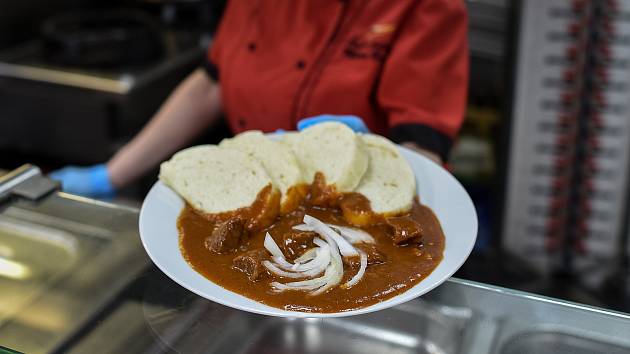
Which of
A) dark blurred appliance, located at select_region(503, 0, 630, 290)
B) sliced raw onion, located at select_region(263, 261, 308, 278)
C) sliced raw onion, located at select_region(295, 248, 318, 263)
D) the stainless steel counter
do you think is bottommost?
dark blurred appliance, located at select_region(503, 0, 630, 290)

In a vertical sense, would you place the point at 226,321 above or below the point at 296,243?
below

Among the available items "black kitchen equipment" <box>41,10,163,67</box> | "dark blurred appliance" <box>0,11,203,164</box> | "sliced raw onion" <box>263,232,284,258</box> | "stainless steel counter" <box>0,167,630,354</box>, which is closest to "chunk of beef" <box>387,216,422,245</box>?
"stainless steel counter" <box>0,167,630,354</box>

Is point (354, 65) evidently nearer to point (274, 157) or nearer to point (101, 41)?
point (274, 157)

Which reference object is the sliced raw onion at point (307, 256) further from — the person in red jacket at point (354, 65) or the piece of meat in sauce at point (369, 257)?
the person in red jacket at point (354, 65)

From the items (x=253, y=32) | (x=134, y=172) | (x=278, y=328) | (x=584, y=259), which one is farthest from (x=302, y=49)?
(x=584, y=259)

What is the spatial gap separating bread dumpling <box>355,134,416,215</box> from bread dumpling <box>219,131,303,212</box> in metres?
0.16

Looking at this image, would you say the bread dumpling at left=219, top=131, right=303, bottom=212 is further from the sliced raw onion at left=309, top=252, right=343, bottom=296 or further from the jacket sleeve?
the jacket sleeve

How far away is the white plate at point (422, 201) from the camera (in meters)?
1.28

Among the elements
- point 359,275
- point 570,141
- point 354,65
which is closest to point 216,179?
point 359,275

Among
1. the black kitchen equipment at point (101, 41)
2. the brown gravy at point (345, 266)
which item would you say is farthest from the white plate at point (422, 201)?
the black kitchen equipment at point (101, 41)

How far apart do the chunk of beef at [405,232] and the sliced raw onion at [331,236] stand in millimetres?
104

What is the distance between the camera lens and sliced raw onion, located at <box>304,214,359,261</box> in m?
1.41

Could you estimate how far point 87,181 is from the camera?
108 inches

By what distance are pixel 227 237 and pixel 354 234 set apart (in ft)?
0.87
